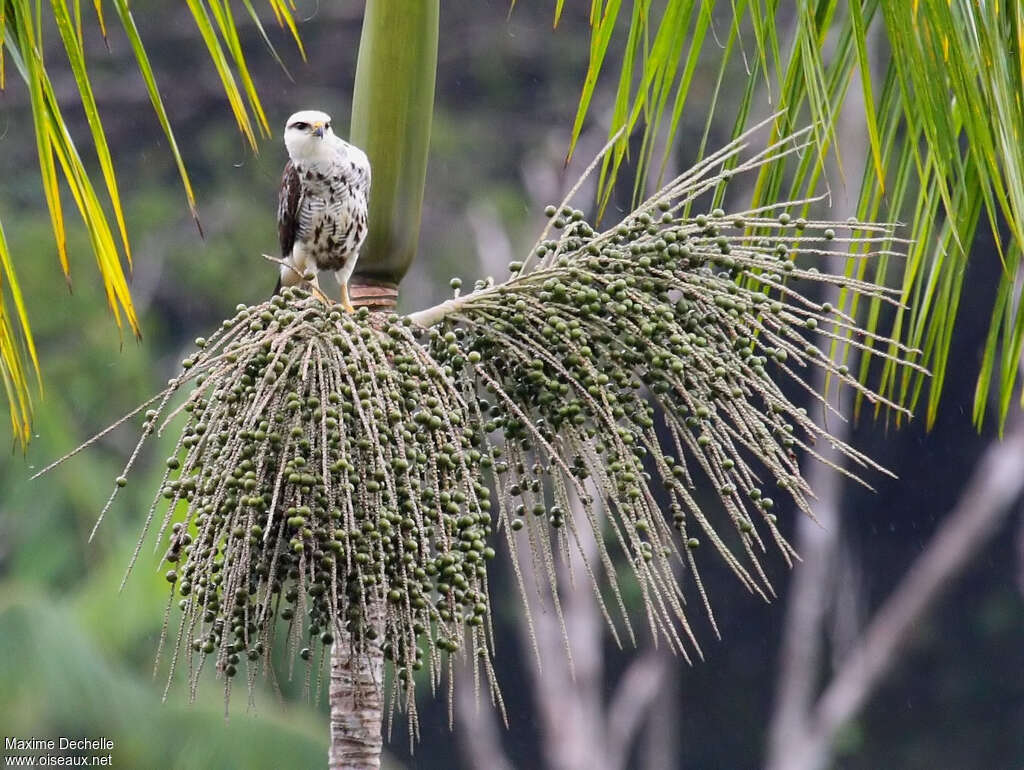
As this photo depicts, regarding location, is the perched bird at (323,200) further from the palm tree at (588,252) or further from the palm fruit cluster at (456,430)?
the palm fruit cluster at (456,430)

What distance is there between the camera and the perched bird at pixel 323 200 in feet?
7.03

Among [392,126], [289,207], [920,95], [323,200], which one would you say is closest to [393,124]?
[392,126]

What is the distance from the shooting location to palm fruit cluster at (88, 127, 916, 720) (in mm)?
1434

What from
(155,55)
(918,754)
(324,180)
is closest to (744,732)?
(918,754)

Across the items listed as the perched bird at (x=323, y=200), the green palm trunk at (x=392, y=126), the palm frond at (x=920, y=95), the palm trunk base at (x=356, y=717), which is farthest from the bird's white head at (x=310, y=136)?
the palm trunk base at (x=356, y=717)

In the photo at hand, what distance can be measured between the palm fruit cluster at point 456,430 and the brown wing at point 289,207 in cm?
62

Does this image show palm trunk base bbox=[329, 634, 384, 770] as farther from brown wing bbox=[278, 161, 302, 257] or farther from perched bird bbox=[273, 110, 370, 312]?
brown wing bbox=[278, 161, 302, 257]

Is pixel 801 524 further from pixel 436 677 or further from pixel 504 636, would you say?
pixel 436 677

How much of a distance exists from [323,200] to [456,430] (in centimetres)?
79

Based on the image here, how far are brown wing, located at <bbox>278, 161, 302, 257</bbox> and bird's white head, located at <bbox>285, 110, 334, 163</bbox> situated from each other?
0.06 meters

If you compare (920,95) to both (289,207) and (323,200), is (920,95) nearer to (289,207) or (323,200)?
(323,200)

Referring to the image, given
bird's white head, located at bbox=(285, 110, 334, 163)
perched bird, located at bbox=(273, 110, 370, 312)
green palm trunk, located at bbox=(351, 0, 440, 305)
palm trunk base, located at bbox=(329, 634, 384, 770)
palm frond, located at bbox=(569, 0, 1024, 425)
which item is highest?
bird's white head, located at bbox=(285, 110, 334, 163)

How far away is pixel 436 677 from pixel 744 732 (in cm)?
783

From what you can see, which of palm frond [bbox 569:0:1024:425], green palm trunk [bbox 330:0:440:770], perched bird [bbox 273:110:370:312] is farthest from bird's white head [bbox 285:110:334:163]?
palm frond [bbox 569:0:1024:425]
